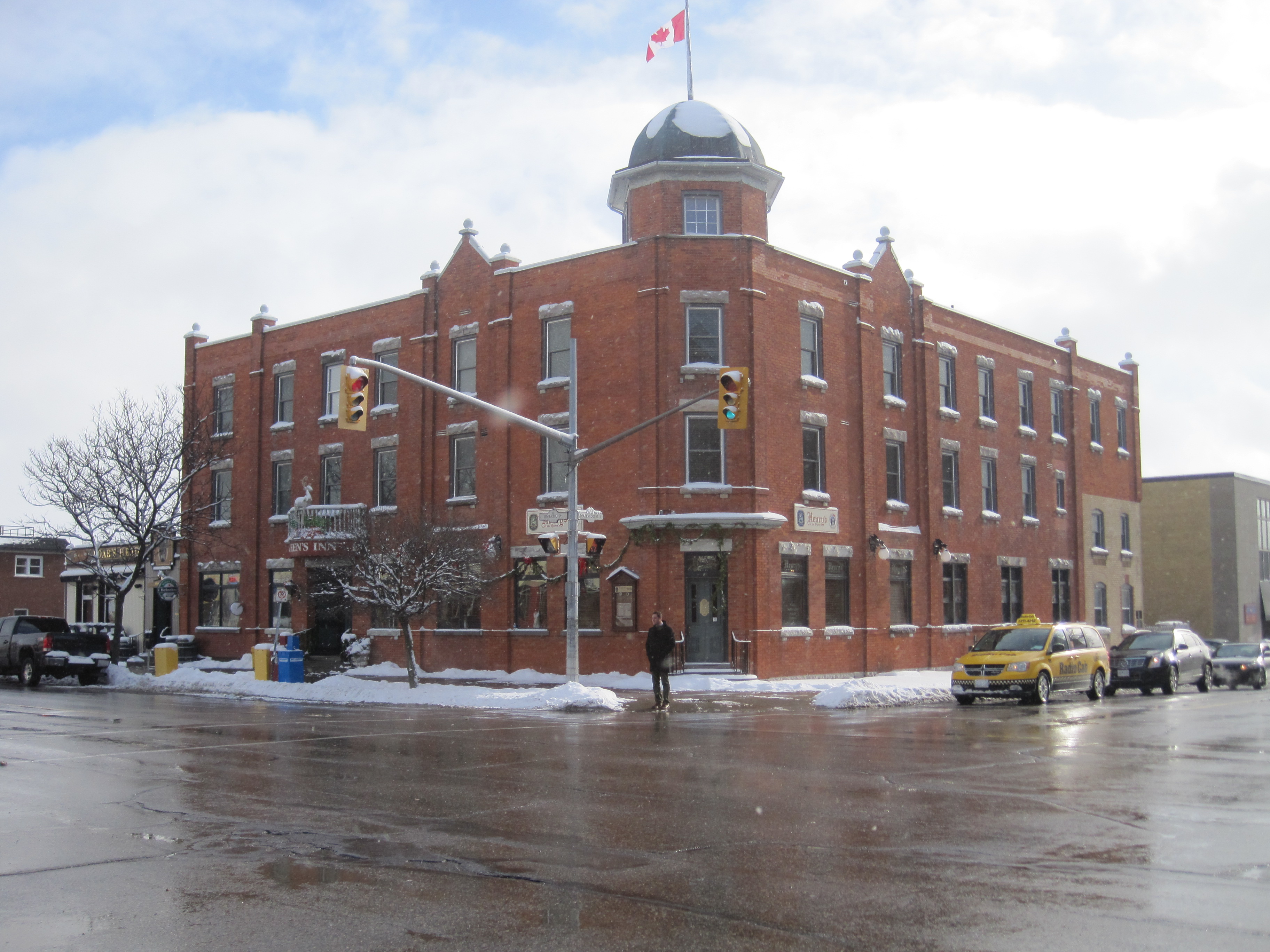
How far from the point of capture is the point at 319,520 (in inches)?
1446

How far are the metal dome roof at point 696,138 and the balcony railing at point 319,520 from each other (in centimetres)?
1346

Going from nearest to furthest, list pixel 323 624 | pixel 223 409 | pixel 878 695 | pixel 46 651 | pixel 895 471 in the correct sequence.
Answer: pixel 878 695 → pixel 46 651 → pixel 895 471 → pixel 323 624 → pixel 223 409

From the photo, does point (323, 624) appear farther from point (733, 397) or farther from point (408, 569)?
point (733, 397)

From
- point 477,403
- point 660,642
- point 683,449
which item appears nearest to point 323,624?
point 683,449

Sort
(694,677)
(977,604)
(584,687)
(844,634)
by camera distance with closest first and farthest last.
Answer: (584,687)
(694,677)
(844,634)
(977,604)

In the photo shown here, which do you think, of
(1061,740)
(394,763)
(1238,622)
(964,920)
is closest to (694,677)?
(1061,740)

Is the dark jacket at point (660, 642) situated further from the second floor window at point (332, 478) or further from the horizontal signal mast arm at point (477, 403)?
the second floor window at point (332, 478)

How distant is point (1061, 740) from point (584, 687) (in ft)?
33.6

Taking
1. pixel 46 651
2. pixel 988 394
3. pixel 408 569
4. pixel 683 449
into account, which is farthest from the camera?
pixel 988 394

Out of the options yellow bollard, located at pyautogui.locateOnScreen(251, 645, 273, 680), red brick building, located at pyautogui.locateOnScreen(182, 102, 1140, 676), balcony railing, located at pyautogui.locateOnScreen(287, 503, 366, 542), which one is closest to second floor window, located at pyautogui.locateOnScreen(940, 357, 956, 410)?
red brick building, located at pyautogui.locateOnScreen(182, 102, 1140, 676)

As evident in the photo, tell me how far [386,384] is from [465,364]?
12.3 ft

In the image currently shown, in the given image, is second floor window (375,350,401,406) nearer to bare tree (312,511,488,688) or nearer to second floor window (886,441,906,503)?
bare tree (312,511,488,688)

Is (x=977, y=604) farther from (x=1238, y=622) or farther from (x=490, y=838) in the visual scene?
(x=490, y=838)

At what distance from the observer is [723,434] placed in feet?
101
